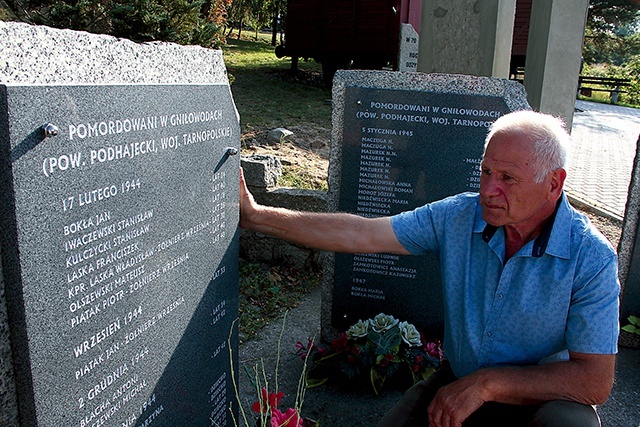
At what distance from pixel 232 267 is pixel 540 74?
6.65 m

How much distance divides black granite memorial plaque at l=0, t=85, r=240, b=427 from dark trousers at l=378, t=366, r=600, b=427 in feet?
2.79

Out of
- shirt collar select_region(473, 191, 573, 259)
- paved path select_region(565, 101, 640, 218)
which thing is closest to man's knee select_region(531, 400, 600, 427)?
shirt collar select_region(473, 191, 573, 259)

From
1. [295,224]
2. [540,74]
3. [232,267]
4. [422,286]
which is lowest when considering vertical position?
[422,286]

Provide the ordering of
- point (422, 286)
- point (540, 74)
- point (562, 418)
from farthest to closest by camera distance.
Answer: point (540, 74) < point (422, 286) < point (562, 418)

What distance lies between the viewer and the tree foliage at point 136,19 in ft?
20.6

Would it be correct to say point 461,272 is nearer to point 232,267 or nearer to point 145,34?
point 232,267

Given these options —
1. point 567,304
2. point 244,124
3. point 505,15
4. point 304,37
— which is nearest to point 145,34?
point 244,124

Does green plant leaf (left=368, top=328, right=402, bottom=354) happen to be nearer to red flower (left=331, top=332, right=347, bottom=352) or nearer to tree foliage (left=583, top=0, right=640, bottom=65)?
red flower (left=331, top=332, right=347, bottom=352)

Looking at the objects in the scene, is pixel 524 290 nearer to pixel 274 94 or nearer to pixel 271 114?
pixel 271 114

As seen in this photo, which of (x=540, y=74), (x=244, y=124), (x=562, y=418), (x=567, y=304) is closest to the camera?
(x=562, y=418)

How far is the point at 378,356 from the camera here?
137 inches

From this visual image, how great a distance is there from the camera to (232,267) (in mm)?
2768

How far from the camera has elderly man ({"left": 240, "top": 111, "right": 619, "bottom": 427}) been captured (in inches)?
86.3

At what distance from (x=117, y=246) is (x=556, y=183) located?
1.56 m
